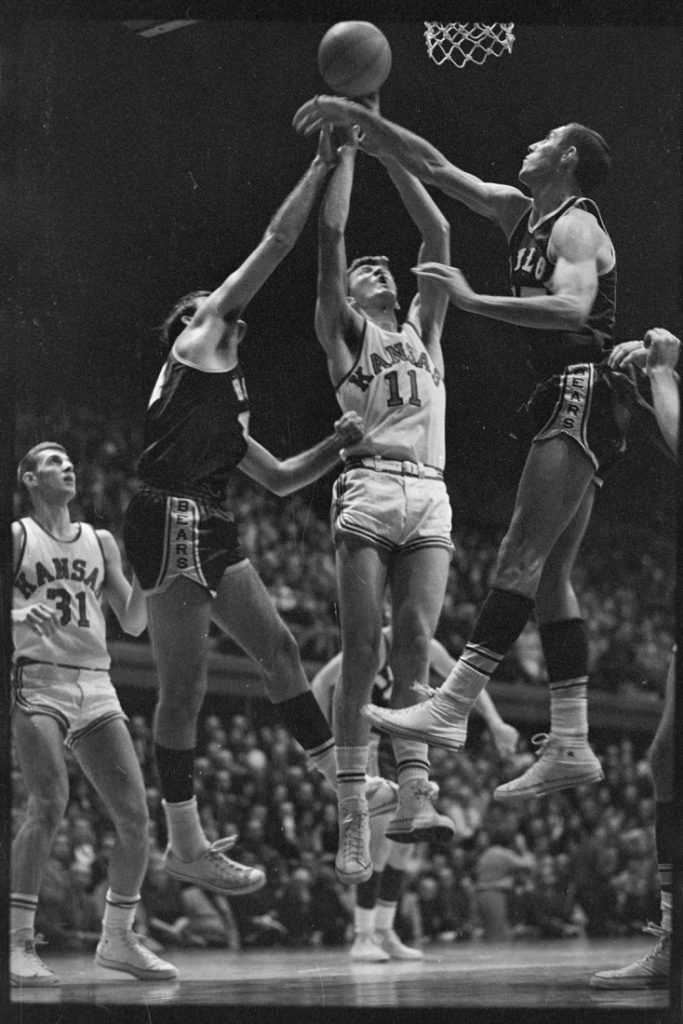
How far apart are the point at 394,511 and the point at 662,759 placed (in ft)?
4.61

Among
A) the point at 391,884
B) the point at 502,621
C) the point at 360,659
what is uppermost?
the point at 502,621

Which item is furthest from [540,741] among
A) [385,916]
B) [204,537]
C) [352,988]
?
[204,537]

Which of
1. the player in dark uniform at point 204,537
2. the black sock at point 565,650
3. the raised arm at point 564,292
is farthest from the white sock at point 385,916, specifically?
the raised arm at point 564,292

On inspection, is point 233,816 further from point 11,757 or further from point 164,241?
point 164,241

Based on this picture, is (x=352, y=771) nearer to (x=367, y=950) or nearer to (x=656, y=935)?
(x=367, y=950)

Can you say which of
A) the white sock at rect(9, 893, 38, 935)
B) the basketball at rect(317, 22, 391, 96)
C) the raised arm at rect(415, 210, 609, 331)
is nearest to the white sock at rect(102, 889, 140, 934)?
the white sock at rect(9, 893, 38, 935)

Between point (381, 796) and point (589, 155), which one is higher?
point (589, 155)

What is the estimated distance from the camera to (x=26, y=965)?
205 inches

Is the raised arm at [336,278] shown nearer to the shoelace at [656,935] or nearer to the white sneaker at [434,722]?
the white sneaker at [434,722]

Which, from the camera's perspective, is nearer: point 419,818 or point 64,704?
point 419,818

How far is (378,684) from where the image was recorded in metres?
5.38

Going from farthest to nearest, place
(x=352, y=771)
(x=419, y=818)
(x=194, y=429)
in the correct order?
(x=194, y=429) → (x=352, y=771) → (x=419, y=818)

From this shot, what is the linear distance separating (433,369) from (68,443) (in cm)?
143

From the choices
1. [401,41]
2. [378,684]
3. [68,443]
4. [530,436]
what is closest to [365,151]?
[401,41]
